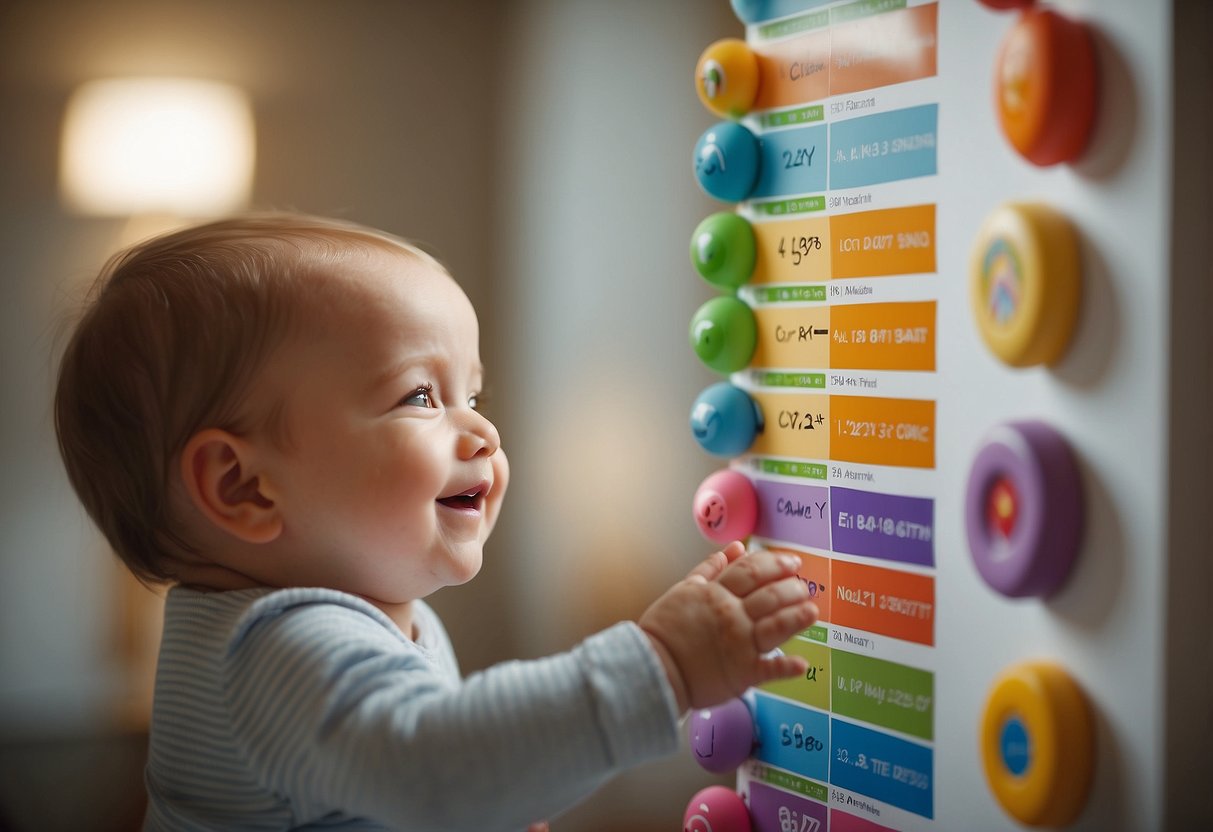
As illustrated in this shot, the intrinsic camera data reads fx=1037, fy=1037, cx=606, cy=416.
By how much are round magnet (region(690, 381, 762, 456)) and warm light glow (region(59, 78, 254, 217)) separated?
2.54 ft

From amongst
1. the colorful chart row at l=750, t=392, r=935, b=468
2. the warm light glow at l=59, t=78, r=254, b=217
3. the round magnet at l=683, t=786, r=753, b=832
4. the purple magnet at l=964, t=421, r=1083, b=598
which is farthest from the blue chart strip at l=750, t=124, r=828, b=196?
the warm light glow at l=59, t=78, r=254, b=217

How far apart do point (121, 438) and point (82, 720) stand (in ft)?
2.19

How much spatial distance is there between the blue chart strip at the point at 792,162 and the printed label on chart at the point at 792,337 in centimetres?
9

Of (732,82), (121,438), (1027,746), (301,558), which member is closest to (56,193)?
(121,438)

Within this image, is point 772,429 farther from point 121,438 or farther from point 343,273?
point 121,438

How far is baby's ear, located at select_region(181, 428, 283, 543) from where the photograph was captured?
0.69m

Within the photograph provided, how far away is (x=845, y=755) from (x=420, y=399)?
0.39 m

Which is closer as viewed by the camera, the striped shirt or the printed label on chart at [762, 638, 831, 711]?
the striped shirt

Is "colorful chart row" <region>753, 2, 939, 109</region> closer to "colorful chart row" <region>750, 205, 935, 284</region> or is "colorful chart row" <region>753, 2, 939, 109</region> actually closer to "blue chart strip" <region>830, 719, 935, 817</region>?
"colorful chart row" <region>750, 205, 935, 284</region>

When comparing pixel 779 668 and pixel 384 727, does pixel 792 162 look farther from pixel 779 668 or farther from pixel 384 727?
pixel 384 727

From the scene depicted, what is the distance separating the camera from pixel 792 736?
0.77 metres

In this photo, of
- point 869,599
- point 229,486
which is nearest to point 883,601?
point 869,599

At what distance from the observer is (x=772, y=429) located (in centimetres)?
78

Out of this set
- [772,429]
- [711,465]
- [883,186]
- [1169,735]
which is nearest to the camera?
[1169,735]
